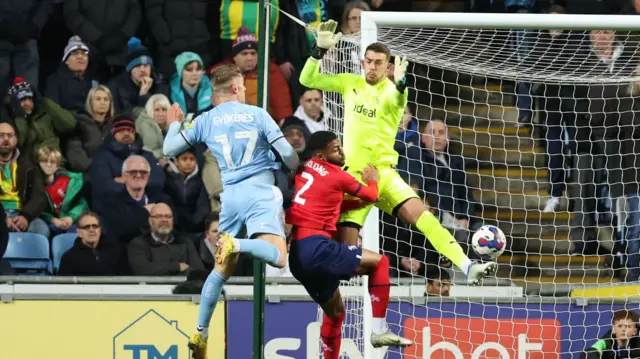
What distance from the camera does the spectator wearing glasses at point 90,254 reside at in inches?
470

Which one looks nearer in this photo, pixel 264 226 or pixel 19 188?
pixel 264 226

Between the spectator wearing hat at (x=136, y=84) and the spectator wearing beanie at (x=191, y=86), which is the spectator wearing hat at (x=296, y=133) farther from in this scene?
the spectator wearing hat at (x=136, y=84)

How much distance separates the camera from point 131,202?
A: 12.3 metres

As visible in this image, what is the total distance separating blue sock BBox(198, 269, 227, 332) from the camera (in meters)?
9.12

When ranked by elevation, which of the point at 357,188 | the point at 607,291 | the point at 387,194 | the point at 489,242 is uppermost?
the point at 357,188

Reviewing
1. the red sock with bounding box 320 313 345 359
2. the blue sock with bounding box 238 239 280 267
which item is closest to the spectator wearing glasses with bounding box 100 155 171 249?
the red sock with bounding box 320 313 345 359

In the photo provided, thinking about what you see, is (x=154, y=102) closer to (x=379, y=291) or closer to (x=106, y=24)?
(x=106, y=24)

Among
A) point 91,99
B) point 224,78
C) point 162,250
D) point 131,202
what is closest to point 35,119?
point 91,99

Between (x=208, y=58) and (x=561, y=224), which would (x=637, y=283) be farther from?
(x=208, y=58)

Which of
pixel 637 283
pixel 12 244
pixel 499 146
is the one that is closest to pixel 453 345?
pixel 637 283

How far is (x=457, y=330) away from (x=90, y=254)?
314 centimetres

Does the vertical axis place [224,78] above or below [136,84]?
above

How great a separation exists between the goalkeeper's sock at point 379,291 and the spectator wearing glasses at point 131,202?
10.7 feet

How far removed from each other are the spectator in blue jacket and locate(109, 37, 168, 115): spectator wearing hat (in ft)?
2.23
